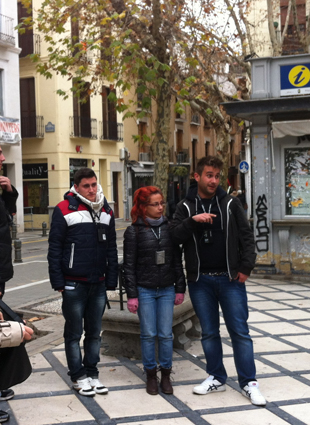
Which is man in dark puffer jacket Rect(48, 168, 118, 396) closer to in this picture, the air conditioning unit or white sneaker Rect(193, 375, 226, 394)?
white sneaker Rect(193, 375, 226, 394)

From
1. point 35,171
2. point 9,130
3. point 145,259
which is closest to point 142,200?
point 145,259

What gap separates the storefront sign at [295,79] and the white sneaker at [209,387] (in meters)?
6.71

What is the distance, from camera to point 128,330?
17.7 feet

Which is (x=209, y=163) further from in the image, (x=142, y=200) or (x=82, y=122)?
(x=82, y=122)

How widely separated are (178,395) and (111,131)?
27.2 metres

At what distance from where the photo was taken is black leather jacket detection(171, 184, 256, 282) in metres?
4.50

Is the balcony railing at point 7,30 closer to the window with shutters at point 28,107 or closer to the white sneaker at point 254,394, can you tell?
the window with shutters at point 28,107

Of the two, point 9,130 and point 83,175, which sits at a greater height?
point 9,130

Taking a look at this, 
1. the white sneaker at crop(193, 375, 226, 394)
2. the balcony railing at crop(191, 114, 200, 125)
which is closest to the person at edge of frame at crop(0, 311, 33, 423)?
the white sneaker at crop(193, 375, 226, 394)

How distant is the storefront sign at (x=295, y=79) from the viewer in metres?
9.88

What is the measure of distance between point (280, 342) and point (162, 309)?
203 centimetres

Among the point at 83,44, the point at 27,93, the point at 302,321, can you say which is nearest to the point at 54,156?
the point at 27,93

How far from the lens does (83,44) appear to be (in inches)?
378

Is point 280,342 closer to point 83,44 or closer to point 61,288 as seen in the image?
point 61,288
